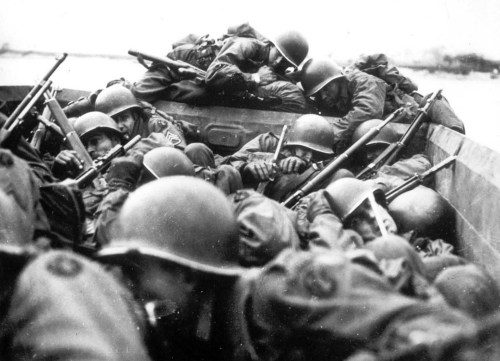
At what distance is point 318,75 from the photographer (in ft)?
18.7

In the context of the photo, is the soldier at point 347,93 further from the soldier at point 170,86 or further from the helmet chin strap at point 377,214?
the helmet chin strap at point 377,214

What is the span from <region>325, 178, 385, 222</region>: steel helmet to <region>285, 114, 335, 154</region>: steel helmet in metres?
1.34

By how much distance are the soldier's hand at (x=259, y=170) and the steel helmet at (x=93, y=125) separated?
4.11ft

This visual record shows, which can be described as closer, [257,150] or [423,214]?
[423,214]

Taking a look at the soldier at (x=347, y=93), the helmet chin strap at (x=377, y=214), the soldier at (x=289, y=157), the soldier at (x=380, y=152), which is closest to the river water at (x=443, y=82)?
the soldier at (x=347, y=93)

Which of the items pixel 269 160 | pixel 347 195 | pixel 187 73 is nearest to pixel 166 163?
pixel 347 195

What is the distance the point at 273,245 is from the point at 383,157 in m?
2.46

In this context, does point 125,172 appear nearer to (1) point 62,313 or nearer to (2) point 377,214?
(2) point 377,214

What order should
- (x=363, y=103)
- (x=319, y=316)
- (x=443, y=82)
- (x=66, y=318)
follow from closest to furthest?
1. (x=66, y=318)
2. (x=319, y=316)
3. (x=363, y=103)
4. (x=443, y=82)

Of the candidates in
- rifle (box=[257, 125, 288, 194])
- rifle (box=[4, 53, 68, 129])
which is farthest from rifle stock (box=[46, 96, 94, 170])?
rifle (box=[257, 125, 288, 194])

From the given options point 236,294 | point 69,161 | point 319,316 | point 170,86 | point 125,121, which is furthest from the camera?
point 170,86

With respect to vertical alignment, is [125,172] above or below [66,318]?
below

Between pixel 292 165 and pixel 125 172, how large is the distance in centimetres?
156

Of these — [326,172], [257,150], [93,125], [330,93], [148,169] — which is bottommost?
[257,150]
